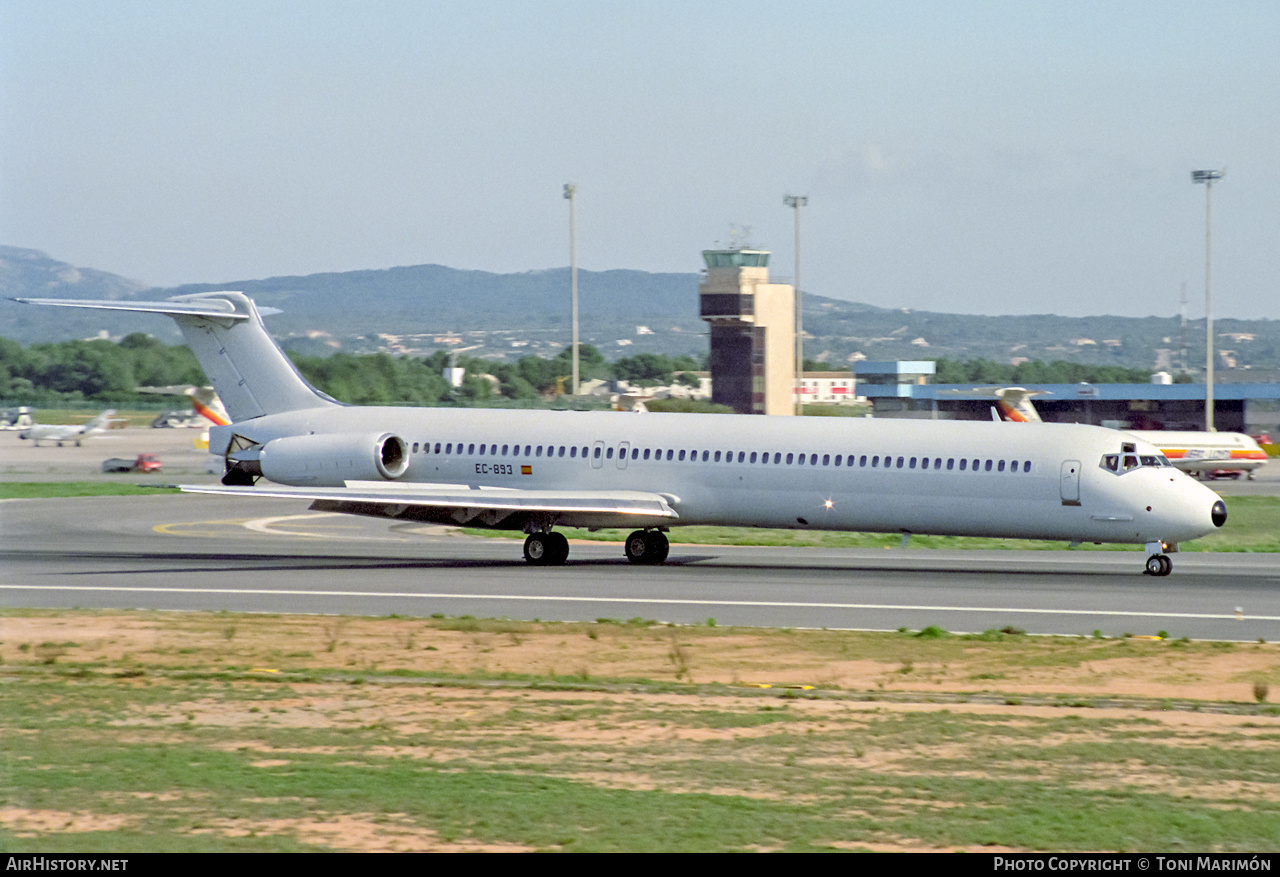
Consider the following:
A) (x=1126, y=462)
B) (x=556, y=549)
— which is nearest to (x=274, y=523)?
(x=556, y=549)

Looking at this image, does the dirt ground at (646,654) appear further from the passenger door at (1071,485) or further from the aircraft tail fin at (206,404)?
the aircraft tail fin at (206,404)

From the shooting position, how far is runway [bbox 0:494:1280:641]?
2511 cm

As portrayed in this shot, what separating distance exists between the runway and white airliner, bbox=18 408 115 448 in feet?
188

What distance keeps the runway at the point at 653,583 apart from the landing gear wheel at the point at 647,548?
0.31 metres

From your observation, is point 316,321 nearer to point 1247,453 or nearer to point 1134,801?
point 1247,453

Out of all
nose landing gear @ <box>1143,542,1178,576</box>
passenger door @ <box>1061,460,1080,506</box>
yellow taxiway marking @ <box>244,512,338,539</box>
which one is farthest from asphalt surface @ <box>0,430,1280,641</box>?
passenger door @ <box>1061,460,1080,506</box>

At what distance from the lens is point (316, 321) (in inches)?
3401

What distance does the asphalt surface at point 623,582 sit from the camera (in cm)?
2517

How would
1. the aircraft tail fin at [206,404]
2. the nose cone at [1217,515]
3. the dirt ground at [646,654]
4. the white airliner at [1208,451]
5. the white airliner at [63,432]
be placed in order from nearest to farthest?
the dirt ground at [646,654] → the nose cone at [1217,515] → the aircraft tail fin at [206,404] → the white airliner at [1208,451] → the white airliner at [63,432]

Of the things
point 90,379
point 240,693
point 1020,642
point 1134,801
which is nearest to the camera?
point 1134,801

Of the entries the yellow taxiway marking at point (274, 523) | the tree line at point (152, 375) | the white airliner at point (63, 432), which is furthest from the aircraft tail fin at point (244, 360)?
the white airliner at point (63, 432)
